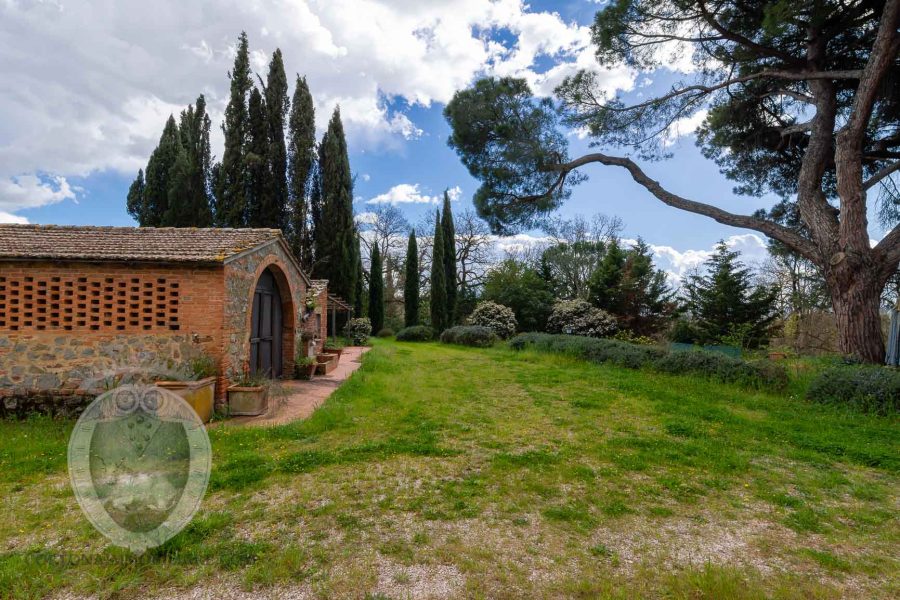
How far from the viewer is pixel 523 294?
22109 millimetres

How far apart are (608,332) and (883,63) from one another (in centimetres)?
1160

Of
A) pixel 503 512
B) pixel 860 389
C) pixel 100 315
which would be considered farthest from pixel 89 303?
pixel 860 389

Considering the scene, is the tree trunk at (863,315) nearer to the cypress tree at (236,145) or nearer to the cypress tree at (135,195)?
the cypress tree at (236,145)

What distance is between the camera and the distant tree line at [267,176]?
16781 mm

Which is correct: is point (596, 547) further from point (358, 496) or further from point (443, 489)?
point (358, 496)

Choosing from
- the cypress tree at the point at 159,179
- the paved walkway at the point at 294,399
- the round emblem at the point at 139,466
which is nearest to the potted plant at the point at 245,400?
the paved walkway at the point at 294,399

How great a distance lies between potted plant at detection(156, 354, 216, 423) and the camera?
5.36 metres

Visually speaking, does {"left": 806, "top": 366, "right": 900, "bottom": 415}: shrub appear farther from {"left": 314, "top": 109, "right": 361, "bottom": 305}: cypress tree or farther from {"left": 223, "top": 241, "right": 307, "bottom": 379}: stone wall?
{"left": 314, "top": 109, "right": 361, "bottom": 305}: cypress tree

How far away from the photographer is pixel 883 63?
26.7 ft

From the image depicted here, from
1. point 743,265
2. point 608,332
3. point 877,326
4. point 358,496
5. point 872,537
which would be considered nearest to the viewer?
point 872,537

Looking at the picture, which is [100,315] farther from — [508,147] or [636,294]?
[636,294]

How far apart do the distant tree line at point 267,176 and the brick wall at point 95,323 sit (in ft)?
38.1

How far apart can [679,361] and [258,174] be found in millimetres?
17135

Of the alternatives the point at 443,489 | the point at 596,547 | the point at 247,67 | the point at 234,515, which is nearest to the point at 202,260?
the point at 234,515
